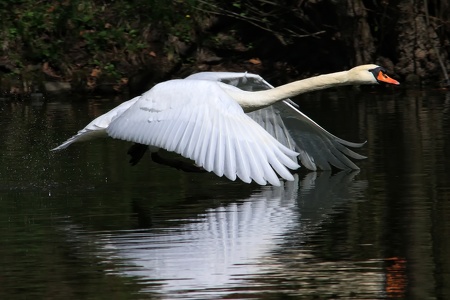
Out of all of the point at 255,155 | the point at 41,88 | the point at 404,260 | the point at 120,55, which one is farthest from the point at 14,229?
the point at 120,55

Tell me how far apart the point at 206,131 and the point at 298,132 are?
2.60m

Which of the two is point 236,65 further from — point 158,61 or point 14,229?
point 14,229

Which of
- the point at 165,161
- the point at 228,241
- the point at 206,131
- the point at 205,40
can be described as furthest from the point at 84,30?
the point at 228,241

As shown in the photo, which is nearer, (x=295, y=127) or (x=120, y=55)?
(x=295, y=127)

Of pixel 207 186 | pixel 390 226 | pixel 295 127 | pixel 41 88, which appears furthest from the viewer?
pixel 41 88

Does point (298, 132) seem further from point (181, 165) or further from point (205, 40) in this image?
point (205, 40)

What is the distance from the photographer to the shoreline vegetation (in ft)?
65.6

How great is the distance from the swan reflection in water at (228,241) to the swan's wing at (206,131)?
1.21 ft

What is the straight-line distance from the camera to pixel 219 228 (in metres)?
7.89

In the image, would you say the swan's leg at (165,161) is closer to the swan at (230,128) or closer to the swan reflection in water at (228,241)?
the swan at (230,128)

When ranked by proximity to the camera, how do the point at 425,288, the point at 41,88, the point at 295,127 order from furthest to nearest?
1. the point at 41,88
2. the point at 295,127
3. the point at 425,288

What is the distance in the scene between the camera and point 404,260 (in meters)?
6.68

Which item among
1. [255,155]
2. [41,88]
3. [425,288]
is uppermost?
[41,88]

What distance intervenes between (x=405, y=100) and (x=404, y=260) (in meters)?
10.6
